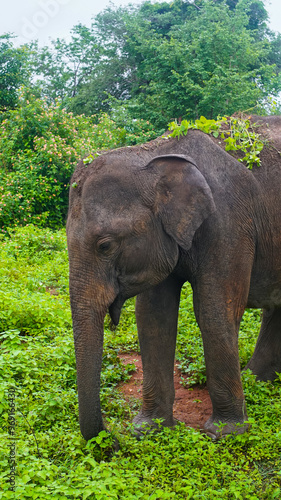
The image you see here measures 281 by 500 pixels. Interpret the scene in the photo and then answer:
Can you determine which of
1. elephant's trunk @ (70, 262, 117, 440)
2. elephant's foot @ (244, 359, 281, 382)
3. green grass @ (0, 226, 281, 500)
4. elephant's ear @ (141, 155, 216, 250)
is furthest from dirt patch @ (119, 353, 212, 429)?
elephant's ear @ (141, 155, 216, 250)

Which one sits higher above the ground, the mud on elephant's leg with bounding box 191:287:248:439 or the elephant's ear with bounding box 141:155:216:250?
the elephant's ear with bounding box 141:155:216:250

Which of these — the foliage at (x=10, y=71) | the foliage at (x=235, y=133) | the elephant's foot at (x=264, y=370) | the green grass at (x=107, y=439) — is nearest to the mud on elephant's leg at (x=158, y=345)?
the green grass at (x=107, y=439)

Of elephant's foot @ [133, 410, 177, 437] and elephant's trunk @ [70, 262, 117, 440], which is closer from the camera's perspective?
elephant's trunk @ [70, 262, 117, 440]

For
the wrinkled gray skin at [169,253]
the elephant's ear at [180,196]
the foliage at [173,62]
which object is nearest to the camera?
the wrinkled gray skin at [169,253]

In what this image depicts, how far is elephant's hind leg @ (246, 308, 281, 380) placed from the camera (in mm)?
5059

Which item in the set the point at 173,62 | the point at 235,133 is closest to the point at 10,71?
the point at 173,62

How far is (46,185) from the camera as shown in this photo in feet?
36.9

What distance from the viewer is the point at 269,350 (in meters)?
5.05

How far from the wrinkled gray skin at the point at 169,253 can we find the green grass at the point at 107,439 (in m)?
0.22

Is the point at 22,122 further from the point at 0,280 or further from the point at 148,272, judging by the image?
the point at 148,272

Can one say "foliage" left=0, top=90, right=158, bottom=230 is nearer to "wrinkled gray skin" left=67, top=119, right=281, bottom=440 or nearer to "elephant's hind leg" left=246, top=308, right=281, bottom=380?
"elephant's hind leg" left=246, top=308, right=281, bottom=380

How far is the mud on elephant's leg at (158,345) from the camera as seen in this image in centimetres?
413

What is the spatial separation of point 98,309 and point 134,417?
1320 millimetres

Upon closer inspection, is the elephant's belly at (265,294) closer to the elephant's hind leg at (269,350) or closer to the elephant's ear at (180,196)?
the elephant's hind leg at (269,350)
